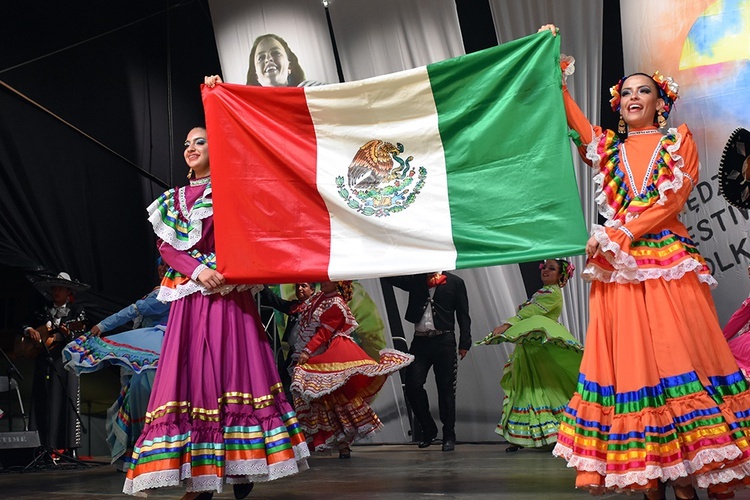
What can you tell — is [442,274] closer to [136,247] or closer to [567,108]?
[136,247]

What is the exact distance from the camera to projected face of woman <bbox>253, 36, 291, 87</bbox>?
7.91m

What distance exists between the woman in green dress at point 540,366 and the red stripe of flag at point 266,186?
2.72 m

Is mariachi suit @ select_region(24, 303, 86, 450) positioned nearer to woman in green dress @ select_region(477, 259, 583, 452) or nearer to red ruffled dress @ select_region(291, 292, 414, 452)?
red ruffled dress @ select_region(291, 292, 414, 452)

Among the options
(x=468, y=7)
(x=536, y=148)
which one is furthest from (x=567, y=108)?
(x=468, y=7)

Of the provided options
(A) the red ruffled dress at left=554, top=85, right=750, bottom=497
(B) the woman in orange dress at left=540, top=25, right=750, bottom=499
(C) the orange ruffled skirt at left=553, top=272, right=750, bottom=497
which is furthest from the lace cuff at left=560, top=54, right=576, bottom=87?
(C) the orange ruffled skirt at left=553, top=272, right=750, bottom=497

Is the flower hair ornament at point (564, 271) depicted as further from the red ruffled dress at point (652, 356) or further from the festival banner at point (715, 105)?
the red ruffled dress at point (652, 356)

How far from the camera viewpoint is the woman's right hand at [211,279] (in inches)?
141

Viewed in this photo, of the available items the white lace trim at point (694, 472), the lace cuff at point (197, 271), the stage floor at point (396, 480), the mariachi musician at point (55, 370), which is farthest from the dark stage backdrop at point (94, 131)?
the white lace trim at point (694, 472)

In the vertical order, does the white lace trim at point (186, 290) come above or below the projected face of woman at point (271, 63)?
below

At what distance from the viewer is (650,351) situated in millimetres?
3094

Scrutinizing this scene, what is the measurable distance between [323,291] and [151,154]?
2.49m

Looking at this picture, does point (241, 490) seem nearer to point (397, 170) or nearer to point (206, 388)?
point (206, 388)

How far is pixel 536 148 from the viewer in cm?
362

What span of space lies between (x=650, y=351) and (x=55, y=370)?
16.3 feet
